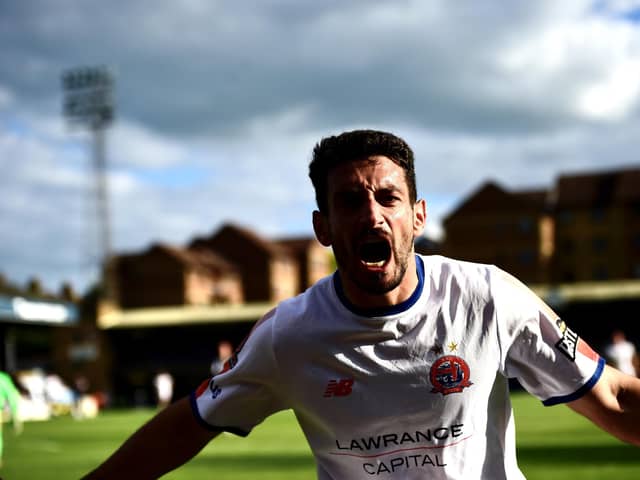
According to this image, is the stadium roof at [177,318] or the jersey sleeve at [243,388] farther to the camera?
the stadium roof at [177,318]

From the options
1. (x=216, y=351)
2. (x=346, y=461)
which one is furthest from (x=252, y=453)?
(x=216, y=351)

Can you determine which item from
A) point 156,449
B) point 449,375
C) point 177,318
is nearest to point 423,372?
point 449,375

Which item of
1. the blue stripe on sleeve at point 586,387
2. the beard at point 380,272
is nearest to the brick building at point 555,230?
the blue stripe on sleeve at point 586,387

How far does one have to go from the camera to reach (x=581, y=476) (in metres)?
10.5

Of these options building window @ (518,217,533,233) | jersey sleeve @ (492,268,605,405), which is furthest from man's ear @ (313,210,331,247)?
building window @ (518,217,533,233)

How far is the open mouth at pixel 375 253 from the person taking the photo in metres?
3.10

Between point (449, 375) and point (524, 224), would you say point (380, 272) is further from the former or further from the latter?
point (524, 224)

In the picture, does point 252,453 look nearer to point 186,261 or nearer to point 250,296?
point 186,261

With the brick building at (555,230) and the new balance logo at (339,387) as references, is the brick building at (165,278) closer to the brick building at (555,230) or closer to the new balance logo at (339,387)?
the brick building at (555,230)

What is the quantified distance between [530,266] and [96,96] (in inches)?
1430

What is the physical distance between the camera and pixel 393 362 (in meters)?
3.21

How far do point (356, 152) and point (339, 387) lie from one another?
0.84 metres

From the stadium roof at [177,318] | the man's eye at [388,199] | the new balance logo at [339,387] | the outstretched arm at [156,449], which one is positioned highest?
the man's eye at [388,199]

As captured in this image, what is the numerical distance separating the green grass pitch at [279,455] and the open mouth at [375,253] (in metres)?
8.06
